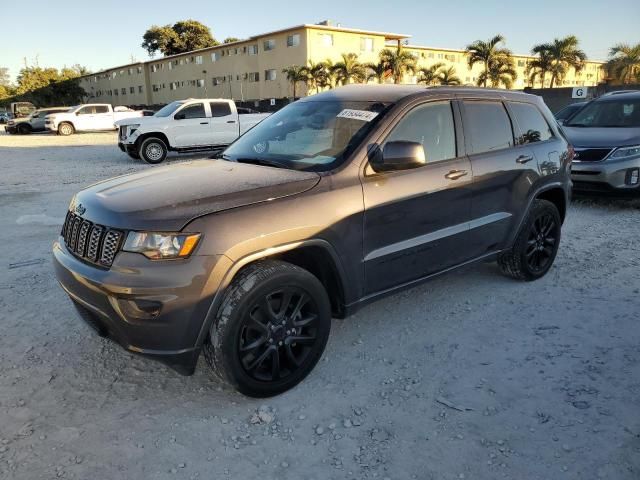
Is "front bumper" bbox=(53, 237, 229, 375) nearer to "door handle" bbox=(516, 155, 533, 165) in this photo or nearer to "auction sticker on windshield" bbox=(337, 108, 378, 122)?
"auction sticker on windshield" bbox=(337, 108, 378, 122)

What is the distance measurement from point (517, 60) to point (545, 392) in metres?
64.7

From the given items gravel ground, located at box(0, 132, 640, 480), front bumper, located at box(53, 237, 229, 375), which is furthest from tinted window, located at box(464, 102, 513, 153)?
front bumper, located at box(53, 237, 229, 375)

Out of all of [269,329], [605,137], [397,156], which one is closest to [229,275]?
[269,329]

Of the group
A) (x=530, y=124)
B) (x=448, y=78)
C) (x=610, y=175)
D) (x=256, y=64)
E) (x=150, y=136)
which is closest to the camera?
(x=530, y=124)

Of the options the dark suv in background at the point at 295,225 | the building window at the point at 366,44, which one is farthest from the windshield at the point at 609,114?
the building window at the point at 366,44

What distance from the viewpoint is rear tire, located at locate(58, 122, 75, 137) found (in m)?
27.0

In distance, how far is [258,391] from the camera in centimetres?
294

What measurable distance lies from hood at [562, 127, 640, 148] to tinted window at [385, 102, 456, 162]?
432cm

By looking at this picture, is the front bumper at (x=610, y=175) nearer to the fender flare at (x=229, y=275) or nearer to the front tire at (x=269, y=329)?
the front tire at (x=269, y=329)

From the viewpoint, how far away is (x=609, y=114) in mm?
8609

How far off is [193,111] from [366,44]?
33596 millimetres

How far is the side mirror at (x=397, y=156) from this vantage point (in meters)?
3.20

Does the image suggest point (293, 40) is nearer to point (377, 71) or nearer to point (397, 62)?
point (377, 71)

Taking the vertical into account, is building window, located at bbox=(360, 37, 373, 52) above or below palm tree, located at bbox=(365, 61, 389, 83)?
above
